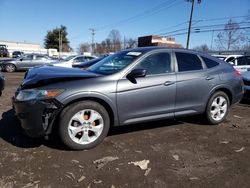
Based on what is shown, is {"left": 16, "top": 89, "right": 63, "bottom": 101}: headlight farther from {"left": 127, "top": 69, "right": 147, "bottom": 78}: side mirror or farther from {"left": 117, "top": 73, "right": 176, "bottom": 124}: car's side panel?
{"left": 127, "top": 69, "right": 147, "bottom": 78}: side mirror

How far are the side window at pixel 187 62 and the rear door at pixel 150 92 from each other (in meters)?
0.22

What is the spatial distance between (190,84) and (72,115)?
233cm

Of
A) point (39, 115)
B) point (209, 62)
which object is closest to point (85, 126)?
point (39, 115)

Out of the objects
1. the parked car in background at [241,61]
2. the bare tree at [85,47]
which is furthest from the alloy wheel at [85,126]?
the bare tree at [85,47]

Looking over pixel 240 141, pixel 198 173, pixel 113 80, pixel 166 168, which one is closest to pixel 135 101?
pixel 113 80

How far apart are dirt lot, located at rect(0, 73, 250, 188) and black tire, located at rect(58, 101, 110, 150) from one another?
118 millimetres

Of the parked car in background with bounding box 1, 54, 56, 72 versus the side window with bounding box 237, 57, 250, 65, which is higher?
the side window with bounding box 237, 57, 250, 65

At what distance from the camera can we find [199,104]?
4.69 meters

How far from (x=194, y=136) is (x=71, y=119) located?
2.34 metres

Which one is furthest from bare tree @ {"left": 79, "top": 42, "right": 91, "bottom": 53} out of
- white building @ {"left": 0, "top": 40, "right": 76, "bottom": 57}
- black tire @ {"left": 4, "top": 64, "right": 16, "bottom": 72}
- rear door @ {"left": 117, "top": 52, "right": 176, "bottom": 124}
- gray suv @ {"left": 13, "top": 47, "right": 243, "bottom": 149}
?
rear door @ {"left": 117, "top": 52, "right": 176, "bottom": 124}

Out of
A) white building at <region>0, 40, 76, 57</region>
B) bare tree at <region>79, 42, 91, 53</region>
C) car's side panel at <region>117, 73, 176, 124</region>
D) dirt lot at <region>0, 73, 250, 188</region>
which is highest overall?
bare tree at <region>79, 42, 91, 53</region>

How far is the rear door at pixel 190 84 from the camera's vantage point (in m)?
4.41

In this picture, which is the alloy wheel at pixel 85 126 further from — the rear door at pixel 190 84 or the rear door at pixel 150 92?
the rear door at pixel 190 84

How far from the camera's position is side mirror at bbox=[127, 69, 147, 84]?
380cm
